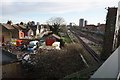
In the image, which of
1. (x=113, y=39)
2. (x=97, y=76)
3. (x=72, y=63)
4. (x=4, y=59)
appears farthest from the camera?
(x=113, y=39)

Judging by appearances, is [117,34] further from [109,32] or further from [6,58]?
[6,58]

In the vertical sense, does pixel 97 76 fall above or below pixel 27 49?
above

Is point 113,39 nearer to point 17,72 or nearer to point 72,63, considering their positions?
point 72,63

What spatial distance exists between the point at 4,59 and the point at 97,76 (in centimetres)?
1093

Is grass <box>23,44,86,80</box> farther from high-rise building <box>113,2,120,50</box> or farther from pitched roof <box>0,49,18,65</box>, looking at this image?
high-rise building <box>113,2,120,50</box>

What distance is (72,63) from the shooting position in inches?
694

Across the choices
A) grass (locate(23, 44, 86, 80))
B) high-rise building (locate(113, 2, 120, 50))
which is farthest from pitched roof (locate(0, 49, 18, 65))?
high-rise building (locate(113, 2, 120, 50))

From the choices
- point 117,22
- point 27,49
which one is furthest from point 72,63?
point 27,49

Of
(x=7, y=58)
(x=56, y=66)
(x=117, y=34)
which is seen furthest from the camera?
(x=117, y=34)

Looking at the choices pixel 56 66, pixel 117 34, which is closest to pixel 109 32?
pixel 117 34

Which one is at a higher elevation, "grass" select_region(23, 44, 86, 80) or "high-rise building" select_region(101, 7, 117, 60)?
"high-rise building" select_region(101, 7, 117, 60)

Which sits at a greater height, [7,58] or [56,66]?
[7,58]

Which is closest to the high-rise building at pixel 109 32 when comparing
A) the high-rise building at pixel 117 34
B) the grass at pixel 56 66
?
the high-rise building at pixel 117 34

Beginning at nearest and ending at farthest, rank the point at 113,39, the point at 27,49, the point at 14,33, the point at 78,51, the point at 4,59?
the point at 4,59 < the point at 113,39 < the point at 78,51 < the point at 27,49 < the point at 14,33
